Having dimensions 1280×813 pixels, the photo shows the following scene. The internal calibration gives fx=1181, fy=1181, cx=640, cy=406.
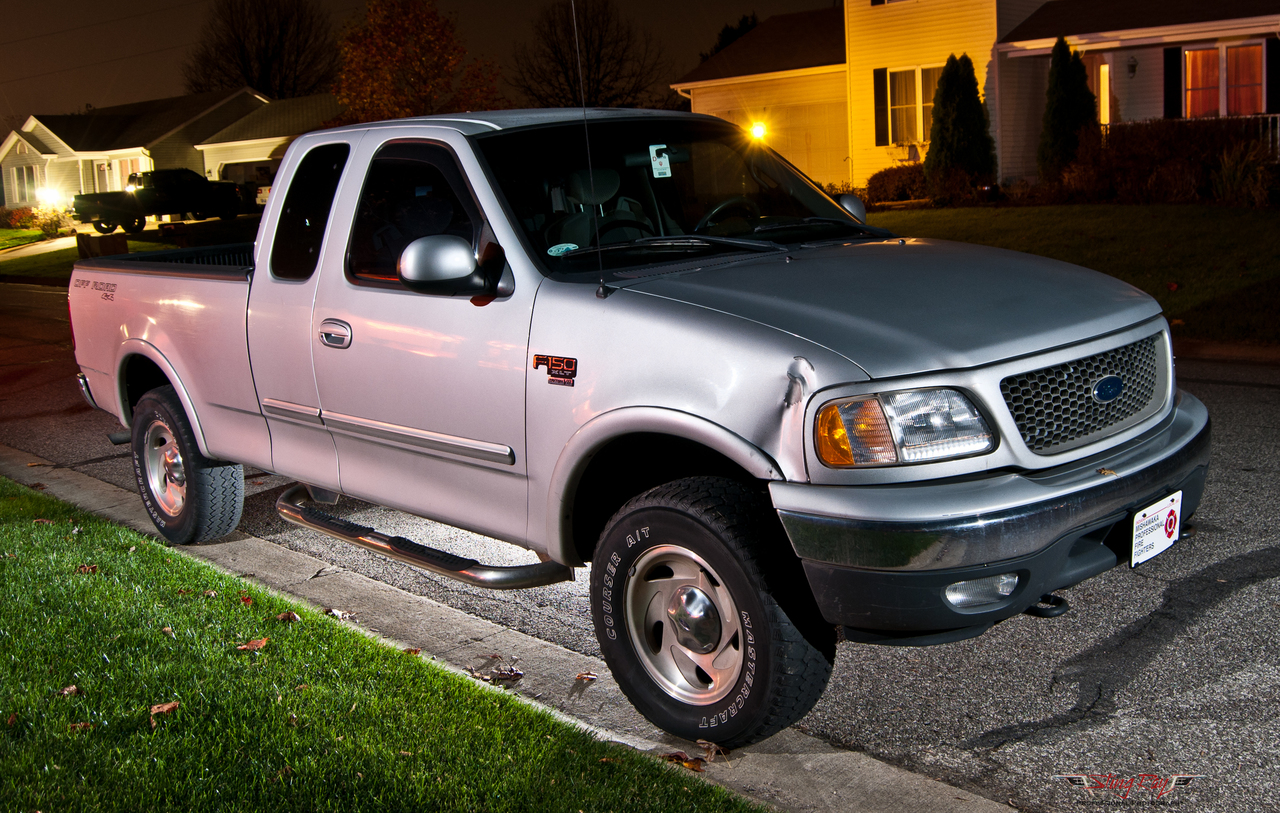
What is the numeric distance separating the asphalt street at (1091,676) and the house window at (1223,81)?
21357mm

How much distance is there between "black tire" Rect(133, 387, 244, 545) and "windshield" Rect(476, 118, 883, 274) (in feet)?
8.54

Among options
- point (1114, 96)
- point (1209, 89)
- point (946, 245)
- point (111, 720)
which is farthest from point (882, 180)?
point (111, 720)

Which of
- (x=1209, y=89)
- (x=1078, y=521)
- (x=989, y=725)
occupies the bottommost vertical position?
(x=989, y=725)

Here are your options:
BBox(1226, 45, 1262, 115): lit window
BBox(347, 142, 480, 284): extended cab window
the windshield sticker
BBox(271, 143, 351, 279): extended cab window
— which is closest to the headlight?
BBox(347, 142, 480, 284): extended cab window

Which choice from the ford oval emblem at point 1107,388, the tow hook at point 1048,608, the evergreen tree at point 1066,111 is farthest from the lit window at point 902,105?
the tow hook at point 1048,608

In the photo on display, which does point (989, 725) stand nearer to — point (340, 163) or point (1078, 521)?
point (1078, 521)

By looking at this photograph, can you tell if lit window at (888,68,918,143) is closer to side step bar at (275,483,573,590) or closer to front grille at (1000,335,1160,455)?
side step bar at (275,483,573,590)

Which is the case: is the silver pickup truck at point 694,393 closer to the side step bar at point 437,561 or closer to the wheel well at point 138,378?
the side step bar at point 437,561

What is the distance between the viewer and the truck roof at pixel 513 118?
4699 millimetres

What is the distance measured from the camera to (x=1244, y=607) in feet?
15.6

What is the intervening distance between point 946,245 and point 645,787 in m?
2.48

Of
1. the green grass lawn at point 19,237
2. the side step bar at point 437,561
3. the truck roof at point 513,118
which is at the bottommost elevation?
the side step bar at point 437,561

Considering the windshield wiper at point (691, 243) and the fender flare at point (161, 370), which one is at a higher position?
the windshield wiper at point (691, 243)

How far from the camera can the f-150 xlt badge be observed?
395 centimetres
